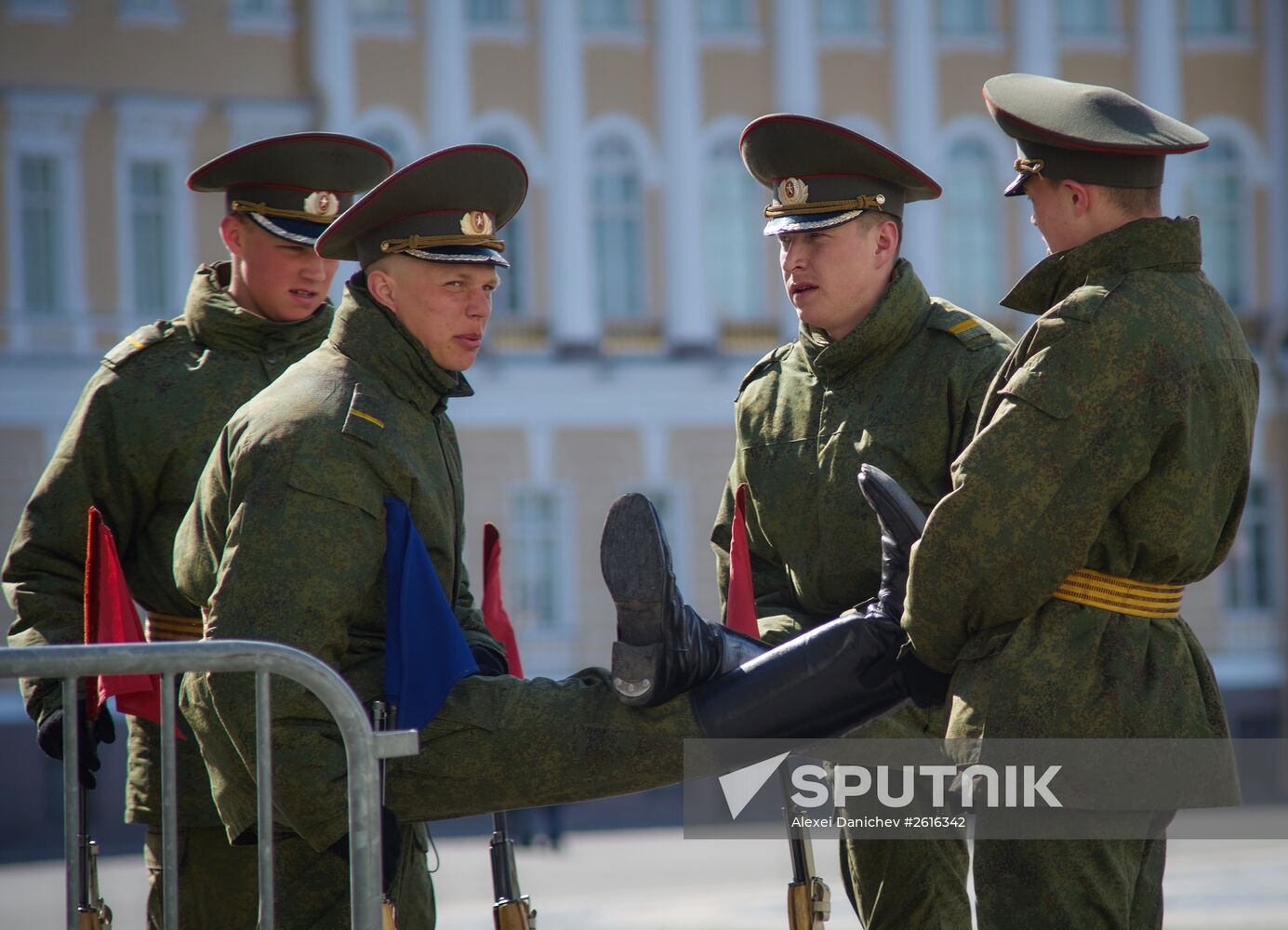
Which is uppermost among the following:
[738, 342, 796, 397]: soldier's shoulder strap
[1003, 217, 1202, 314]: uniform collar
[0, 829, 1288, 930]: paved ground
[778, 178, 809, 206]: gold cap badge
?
[778, 178, 809, 206]: gold cap badge

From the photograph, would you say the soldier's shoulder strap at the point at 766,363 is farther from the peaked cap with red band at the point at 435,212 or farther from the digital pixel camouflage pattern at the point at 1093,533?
the digital pixel camouflage pattern at the point at 1093,533

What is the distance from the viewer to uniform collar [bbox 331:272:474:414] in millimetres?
Result: 4504

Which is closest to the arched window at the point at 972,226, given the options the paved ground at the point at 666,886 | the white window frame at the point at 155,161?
the paved ground at the point at 666,886

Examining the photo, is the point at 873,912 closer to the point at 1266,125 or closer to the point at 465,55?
the point at 465,55

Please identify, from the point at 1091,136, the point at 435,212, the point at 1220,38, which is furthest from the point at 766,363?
the point at 1220,38

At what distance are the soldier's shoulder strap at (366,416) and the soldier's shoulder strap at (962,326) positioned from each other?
5.34ft

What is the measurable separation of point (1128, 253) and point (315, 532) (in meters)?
1.88

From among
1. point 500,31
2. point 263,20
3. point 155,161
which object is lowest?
point 155,161

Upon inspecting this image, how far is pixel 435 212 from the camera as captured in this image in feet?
15.1

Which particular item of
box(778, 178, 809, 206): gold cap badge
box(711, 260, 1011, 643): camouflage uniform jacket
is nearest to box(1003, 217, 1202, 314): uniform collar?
box(711, 260, 1011, 643): camouflage uniform jacket

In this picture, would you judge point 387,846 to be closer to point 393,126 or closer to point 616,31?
point 393,126

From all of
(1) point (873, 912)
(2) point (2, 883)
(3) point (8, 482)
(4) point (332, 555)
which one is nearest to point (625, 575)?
(4) point (332, 555)

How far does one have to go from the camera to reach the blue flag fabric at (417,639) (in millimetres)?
4203

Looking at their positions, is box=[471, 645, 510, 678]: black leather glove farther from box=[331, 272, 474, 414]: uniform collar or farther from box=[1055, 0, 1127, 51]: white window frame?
box=[1055, 0, 1127, 51]: white window frame
